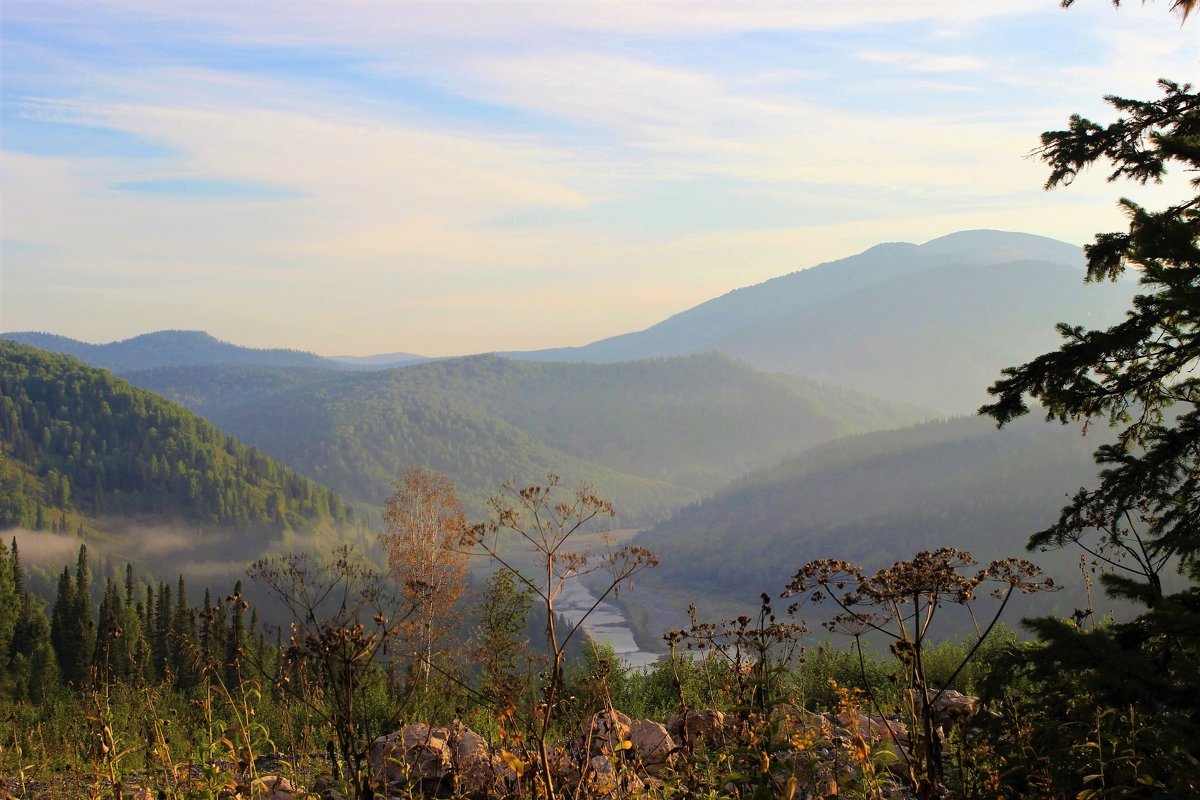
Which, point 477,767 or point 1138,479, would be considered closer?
point 1138,479

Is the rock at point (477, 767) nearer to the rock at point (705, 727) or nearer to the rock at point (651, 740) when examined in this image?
the rock at point (651, 740)

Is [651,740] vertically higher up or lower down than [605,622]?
higher up

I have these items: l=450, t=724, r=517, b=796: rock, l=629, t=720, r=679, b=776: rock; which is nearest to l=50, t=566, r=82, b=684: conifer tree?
l=450, t=724, r=517, b=796: rock

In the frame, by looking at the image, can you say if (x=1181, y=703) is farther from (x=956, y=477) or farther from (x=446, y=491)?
(x=956, y=477)

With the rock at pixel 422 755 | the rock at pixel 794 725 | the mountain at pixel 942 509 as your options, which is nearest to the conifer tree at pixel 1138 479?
the rock at pixel 794 725

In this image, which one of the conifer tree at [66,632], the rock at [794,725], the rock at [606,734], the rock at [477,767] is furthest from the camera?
the conifer tree at [66,632]

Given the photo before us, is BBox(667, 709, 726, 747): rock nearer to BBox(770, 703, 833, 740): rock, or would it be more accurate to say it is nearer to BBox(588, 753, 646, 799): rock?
BBox(770, 703, 833, 740): rock

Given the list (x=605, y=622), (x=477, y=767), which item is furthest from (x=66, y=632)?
(x=605, y=622)

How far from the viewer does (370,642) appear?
14.9 ft

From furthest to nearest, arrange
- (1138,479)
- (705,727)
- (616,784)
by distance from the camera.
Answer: (705,727) < (1138,479) < (616,784)

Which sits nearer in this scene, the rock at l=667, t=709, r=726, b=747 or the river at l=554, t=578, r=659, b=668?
the rock at l=667, t=709, r=726, b=747

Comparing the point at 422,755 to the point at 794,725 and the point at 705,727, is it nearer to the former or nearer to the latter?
the point at 705,727

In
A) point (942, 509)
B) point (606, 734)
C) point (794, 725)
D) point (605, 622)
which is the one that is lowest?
point (605, 622)

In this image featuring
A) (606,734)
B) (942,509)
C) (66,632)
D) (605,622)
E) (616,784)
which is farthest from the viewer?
(605,622)
